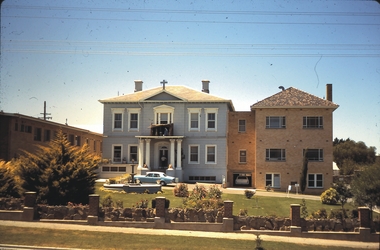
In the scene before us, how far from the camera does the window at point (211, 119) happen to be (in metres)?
47.6

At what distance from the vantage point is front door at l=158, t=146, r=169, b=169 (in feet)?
157

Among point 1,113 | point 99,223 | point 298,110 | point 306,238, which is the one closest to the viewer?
point 306,238

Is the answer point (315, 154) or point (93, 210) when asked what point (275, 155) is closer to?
point (315, 154)

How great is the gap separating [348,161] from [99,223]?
51.0m

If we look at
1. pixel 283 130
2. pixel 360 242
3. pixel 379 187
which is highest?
pixel 283 130

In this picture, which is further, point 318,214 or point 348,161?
point 348,161

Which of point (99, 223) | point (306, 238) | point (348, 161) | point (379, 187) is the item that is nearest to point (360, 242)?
point (306, 238)

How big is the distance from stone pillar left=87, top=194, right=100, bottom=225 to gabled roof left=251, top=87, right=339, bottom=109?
84.6 ft

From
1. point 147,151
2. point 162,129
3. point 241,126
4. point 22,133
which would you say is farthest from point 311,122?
point 22,133

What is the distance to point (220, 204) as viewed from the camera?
24.7 metres

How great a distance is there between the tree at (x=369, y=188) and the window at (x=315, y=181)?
20071mm

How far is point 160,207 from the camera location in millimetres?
22594

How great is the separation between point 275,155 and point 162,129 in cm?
1226

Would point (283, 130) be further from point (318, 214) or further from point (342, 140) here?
point (342, 140)
